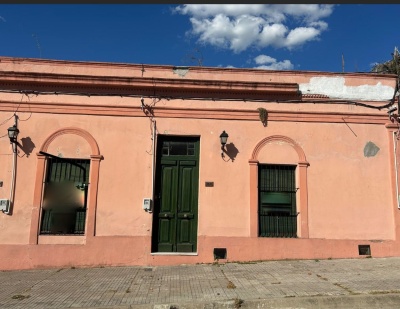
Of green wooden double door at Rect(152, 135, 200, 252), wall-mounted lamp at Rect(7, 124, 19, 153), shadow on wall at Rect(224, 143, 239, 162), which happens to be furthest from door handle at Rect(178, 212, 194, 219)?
wall-mounted lamp at Rect(7, 124, 19, 153)

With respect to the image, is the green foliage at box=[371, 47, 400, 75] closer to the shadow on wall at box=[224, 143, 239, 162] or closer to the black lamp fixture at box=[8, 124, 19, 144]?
the shadow on wall at box=[224, 143, 239, 162]

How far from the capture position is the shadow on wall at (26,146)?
863cm

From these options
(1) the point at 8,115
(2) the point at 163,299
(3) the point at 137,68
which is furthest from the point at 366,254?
(1) the point at 8,115

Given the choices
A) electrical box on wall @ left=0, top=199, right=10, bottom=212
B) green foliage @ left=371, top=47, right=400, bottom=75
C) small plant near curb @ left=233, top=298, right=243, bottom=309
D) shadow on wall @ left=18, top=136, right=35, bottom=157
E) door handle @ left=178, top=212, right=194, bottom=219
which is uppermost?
green foliage @ left=371, top=47, right=400, bottom=75

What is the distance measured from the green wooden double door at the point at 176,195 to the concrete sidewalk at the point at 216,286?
0.71m

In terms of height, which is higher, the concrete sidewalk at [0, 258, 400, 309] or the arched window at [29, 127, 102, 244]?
the arched window at [29, 127, 102, 244]

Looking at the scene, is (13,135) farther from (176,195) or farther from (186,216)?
(186,216)

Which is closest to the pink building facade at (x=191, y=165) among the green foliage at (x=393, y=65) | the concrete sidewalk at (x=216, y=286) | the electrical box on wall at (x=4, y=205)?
the electrical box on wall at (x=4, y=205)

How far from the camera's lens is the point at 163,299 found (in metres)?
5.76

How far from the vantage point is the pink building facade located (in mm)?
8469

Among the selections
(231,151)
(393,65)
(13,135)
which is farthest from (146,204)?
(393,65)

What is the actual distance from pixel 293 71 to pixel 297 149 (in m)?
1.99

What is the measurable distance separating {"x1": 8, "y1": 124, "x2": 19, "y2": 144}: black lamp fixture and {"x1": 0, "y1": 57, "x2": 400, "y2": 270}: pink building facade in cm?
8

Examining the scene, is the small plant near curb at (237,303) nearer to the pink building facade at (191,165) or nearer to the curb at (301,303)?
the curb at (301,303)
